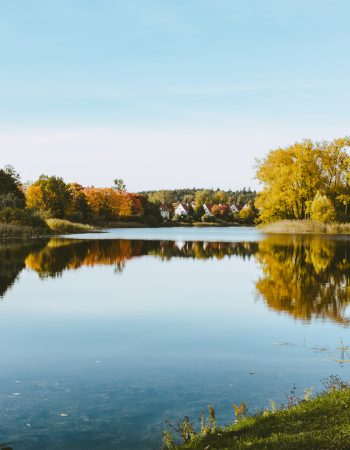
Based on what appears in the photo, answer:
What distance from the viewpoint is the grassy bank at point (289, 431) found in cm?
566

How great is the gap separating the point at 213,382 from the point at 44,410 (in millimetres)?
2972

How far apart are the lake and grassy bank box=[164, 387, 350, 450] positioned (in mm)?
799

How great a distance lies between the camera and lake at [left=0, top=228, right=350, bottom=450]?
7441mm

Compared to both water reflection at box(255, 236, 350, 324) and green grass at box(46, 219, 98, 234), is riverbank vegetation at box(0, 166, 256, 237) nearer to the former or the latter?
green grass at box(46, 219, 98, 234)

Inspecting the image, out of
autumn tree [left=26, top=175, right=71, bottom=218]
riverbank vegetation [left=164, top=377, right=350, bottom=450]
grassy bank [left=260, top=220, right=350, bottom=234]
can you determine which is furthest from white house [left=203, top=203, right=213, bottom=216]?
riverbank vegetation [left=164, top=377, right=350, bottom=450]

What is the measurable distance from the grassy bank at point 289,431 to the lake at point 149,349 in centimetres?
80

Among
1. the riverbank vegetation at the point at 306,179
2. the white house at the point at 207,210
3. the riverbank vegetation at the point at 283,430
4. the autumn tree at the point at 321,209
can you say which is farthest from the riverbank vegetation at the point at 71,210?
the riverbank vegetation at the point at 283,430

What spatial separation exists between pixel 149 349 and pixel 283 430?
18.4 feet

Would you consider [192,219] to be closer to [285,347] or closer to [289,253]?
[289,253]

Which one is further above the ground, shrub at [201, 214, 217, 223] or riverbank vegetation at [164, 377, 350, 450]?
shrub at [201, 214, 217, 223]

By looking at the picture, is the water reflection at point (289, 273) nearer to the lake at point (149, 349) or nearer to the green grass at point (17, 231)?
the lake at point (149, 349)

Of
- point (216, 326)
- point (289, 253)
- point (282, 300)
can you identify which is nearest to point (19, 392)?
point (216, 326)

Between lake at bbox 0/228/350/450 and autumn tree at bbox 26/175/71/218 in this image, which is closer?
lake at bbox 0/228/350/450

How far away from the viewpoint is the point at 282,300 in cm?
1788
